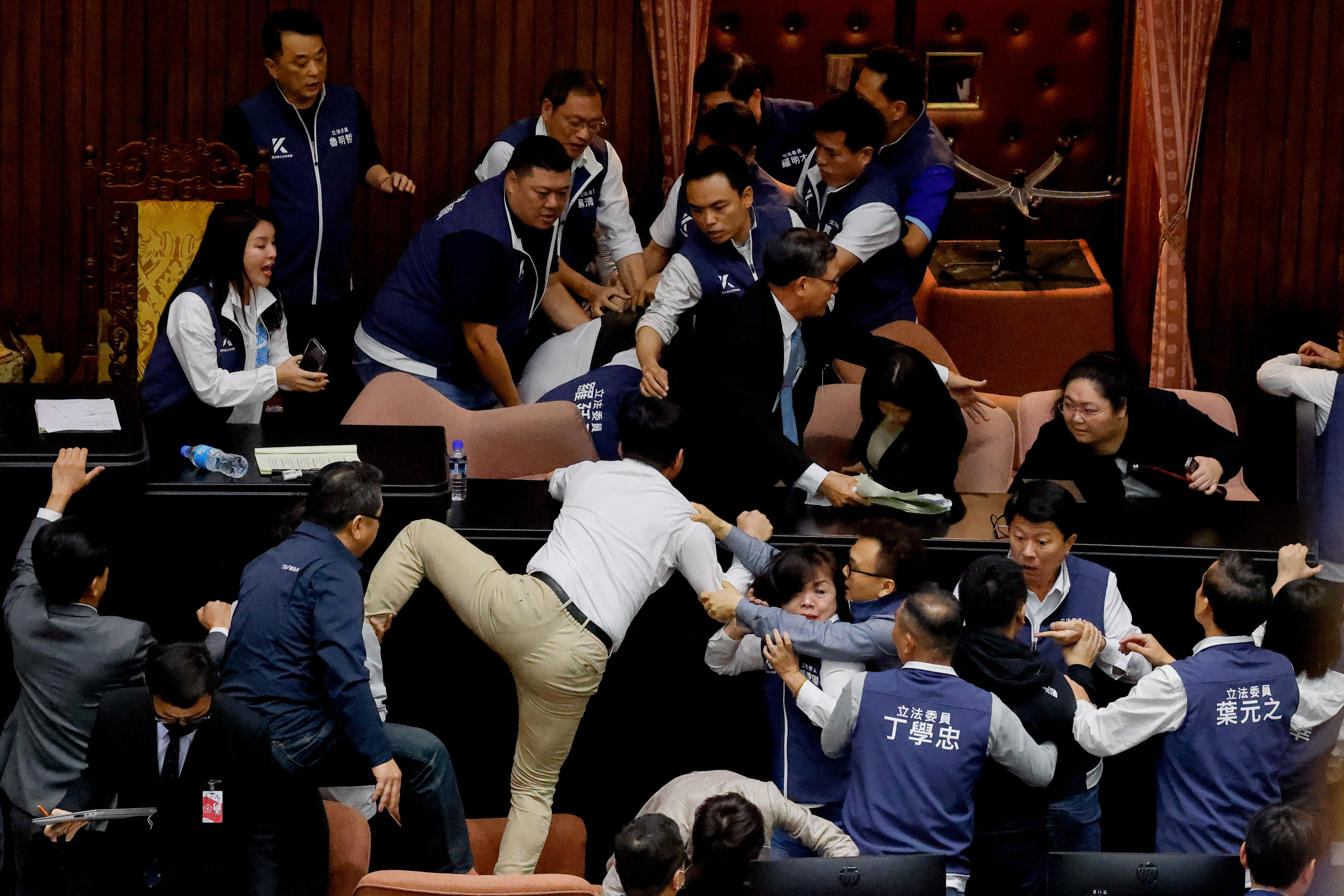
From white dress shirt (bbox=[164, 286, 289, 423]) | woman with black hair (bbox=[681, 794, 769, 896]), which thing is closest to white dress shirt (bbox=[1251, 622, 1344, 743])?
woman with black hair (bbox=[681, 794, 769, 896])

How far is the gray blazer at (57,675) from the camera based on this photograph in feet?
10.6

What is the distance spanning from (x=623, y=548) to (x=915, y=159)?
7.09 feet

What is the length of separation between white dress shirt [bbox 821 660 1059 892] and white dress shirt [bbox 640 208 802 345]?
1.70m

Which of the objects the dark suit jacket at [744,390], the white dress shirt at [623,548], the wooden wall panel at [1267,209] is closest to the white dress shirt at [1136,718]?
the white dress shirt at [623,548]

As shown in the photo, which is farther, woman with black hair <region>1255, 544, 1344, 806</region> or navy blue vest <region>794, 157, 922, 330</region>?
navy blue vest <region>794, 157, 922, 330</region>

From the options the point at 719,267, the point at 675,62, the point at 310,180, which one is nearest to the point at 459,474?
the point at 719,267

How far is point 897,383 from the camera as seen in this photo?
13.0ft

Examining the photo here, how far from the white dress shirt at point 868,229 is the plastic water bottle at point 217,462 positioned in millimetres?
2038

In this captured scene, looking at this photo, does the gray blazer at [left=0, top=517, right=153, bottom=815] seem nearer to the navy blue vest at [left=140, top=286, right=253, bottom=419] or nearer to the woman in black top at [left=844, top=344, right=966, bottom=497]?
the navy blue vest at [left=140, top=286, right=253, bottom=419]

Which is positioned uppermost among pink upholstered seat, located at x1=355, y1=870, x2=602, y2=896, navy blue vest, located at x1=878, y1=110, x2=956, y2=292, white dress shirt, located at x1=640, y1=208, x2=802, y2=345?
navy blue vest, located at x1=878, y1=110, x2=956, y2=292

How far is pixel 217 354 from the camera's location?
4137 mm

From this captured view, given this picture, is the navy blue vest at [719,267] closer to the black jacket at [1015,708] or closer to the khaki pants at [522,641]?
the khaki pants at [522,641]

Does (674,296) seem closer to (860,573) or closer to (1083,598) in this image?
(860,573)

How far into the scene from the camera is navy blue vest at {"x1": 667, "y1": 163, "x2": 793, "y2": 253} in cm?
499
